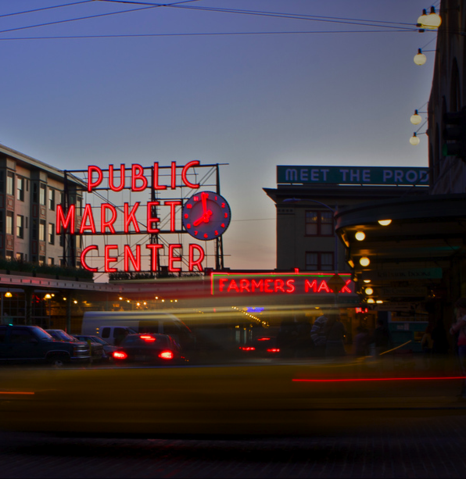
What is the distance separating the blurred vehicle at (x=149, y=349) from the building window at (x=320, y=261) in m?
40.4

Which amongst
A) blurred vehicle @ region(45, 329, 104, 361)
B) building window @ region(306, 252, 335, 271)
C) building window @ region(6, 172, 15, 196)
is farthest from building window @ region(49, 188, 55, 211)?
blurred vehicle @ region(45, 329, 104, 361)

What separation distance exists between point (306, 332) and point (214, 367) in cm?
315

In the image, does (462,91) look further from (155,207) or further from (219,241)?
(155,207)

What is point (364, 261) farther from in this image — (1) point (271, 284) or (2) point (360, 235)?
(2) point (360, 235)

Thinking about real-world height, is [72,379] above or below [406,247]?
below

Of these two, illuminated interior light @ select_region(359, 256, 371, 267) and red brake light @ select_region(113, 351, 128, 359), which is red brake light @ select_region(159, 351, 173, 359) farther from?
illuminated interior light @ select_region(359, 256, 371, 267)

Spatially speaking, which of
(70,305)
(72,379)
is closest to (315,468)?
(72,379)

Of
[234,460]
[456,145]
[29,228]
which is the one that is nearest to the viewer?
[234,460]

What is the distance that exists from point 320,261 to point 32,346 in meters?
30.7

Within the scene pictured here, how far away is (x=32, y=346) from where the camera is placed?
73.3ft

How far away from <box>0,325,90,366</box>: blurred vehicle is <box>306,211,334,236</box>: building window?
98.8 ft

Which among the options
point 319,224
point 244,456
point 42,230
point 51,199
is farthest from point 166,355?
point 51,199

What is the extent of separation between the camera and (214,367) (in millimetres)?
6781

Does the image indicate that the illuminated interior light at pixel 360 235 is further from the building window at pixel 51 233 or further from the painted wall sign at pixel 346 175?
the building window at pixel 51 233
